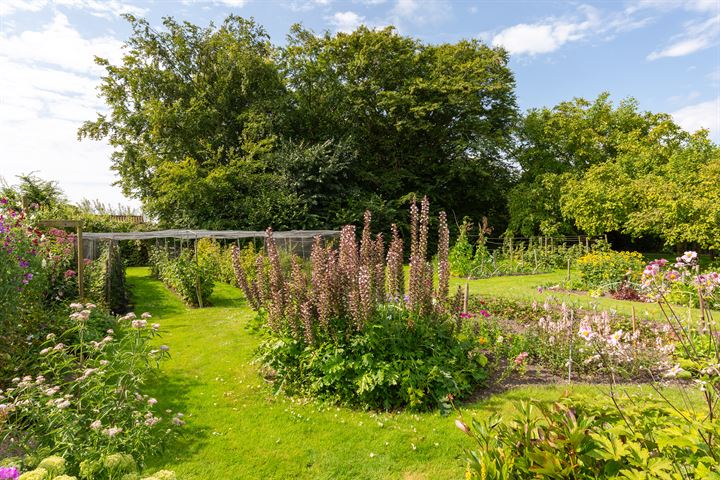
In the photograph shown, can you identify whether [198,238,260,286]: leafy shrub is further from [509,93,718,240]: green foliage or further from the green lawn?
[509,93,718,240]: green foliage

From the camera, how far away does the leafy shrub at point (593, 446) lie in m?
1.68

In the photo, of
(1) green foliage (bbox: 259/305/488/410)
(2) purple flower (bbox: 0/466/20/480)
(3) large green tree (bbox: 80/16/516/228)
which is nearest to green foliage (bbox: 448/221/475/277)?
(3) large green tree (bbox: 80/16/516/228)

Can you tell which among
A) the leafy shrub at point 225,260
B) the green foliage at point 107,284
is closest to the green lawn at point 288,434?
the green foliage at point 107,284

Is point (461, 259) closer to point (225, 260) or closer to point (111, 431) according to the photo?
point (225, 260)

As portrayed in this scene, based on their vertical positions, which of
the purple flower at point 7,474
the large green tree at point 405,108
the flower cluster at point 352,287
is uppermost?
the large green tree at point 405,108

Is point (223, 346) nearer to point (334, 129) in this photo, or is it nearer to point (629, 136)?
point (334, 129)

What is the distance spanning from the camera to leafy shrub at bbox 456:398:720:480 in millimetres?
1679

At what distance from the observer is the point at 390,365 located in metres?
4.24

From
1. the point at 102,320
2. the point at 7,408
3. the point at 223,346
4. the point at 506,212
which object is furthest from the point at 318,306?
the point at 506,212

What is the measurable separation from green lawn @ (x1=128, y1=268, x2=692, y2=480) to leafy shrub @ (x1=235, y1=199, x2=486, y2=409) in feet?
0.88

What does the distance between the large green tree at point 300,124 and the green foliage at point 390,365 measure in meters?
14.8

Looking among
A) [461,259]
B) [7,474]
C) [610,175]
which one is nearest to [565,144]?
[610,175]

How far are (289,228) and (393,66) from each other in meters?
10.5

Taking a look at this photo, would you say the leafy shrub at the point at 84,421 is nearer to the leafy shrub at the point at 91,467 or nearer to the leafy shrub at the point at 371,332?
the leafy shrub at the point at 91,467
